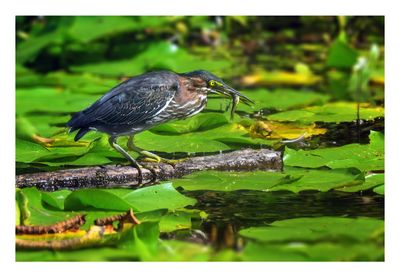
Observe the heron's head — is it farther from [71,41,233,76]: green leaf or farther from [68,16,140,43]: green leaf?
[68,16,140,43]: green leaf

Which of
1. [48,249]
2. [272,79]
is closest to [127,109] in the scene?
Answer: [48,249]

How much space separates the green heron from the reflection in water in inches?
13.4

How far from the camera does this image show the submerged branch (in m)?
3.57

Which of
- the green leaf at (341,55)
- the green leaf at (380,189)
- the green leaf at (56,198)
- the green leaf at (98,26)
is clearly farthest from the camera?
A: the green leaf at (98,26)

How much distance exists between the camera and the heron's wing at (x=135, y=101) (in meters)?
3.64

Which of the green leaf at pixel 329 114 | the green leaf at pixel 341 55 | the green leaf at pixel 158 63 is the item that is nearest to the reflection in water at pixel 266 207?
the green leaf at pixel 329 114

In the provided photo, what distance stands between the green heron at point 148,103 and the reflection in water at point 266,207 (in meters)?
0.34

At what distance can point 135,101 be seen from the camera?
367 centimetres

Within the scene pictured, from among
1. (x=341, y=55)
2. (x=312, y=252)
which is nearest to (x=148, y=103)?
(x=312, y=252)

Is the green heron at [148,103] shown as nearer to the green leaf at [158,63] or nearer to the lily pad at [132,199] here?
the lily pad at [132,199]

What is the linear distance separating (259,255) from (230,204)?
1.57 feet

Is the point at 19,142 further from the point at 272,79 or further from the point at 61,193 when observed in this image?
the point at 272,79

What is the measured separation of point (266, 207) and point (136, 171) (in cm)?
57

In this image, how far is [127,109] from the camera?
3680mm
